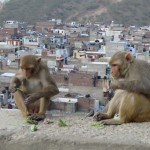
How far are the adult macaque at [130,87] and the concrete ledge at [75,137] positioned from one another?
0.24 ft

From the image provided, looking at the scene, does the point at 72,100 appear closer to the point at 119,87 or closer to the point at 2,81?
the point at 2,81

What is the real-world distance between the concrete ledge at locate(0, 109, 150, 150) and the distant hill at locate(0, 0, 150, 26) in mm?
59650

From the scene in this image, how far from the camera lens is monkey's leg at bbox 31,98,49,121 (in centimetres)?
365

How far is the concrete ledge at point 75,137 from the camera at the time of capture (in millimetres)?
3068

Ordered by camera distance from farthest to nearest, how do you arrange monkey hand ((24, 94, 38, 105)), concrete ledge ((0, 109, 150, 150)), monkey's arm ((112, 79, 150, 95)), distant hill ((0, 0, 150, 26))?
distant hill ((0, 0, 150, 26)) < monkey hand ((24, 94, 38, 105)) < monkey's arm ((112, 79, 150, 95)) < concrete ledge ((0, 109, 150, 150))

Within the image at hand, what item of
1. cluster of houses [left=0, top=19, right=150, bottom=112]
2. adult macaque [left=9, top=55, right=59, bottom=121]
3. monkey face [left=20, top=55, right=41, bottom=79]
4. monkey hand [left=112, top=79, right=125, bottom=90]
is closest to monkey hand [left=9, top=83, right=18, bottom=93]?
adult macaque [left=9, top=55, right=59, bottom=121]

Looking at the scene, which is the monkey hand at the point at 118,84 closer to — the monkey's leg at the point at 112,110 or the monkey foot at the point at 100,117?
the monkey's leg at the point at 112,110

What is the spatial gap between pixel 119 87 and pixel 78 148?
0.59 m

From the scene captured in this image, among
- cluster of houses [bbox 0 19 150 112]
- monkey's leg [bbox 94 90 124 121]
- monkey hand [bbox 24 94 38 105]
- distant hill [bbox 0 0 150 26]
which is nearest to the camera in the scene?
monkey's leg [bbox 94 90 124 121]

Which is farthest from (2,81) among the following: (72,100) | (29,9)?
(29,9)

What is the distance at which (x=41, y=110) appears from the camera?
148 inches

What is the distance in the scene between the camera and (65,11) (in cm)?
6794

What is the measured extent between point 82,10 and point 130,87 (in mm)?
62200

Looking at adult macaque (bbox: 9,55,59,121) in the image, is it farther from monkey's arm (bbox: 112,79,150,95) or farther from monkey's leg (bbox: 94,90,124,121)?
monkey's arm (bbox: 112,79,150,95)
